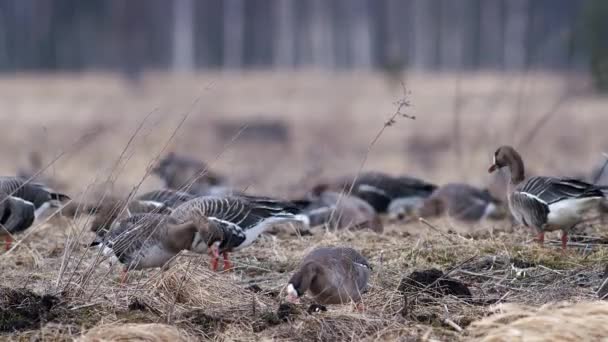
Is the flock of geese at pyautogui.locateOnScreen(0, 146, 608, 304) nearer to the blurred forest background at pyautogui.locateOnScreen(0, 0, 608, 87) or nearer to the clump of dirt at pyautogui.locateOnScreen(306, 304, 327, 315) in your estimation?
the clump of dirt at pyautogui.locateOnScreen(306, 304, 327, 315)

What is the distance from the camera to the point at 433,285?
7949mm

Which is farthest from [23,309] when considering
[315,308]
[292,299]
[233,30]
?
[233,30]

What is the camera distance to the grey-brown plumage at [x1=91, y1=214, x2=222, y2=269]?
28.2 feet

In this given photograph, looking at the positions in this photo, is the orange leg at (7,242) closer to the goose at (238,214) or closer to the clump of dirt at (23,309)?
the goose at (238,214)

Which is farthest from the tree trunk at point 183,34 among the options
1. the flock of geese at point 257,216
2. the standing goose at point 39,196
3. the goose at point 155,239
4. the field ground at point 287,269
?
the goose at point 155,239

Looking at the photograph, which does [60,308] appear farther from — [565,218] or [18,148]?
[18,148]

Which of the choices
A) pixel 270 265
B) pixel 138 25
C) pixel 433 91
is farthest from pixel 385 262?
pixel 138 25

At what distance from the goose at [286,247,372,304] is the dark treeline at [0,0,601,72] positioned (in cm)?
5090

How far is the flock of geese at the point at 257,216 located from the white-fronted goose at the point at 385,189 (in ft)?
2.88

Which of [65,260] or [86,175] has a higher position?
[65,260]

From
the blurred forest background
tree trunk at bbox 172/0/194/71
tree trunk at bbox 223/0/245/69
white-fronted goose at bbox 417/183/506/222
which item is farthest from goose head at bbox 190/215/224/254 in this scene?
tree trunk at bbox 223/0/245/69

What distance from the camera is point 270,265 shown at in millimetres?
9469

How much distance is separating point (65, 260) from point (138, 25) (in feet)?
160

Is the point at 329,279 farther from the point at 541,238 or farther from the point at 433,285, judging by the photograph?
the point at 541,238
